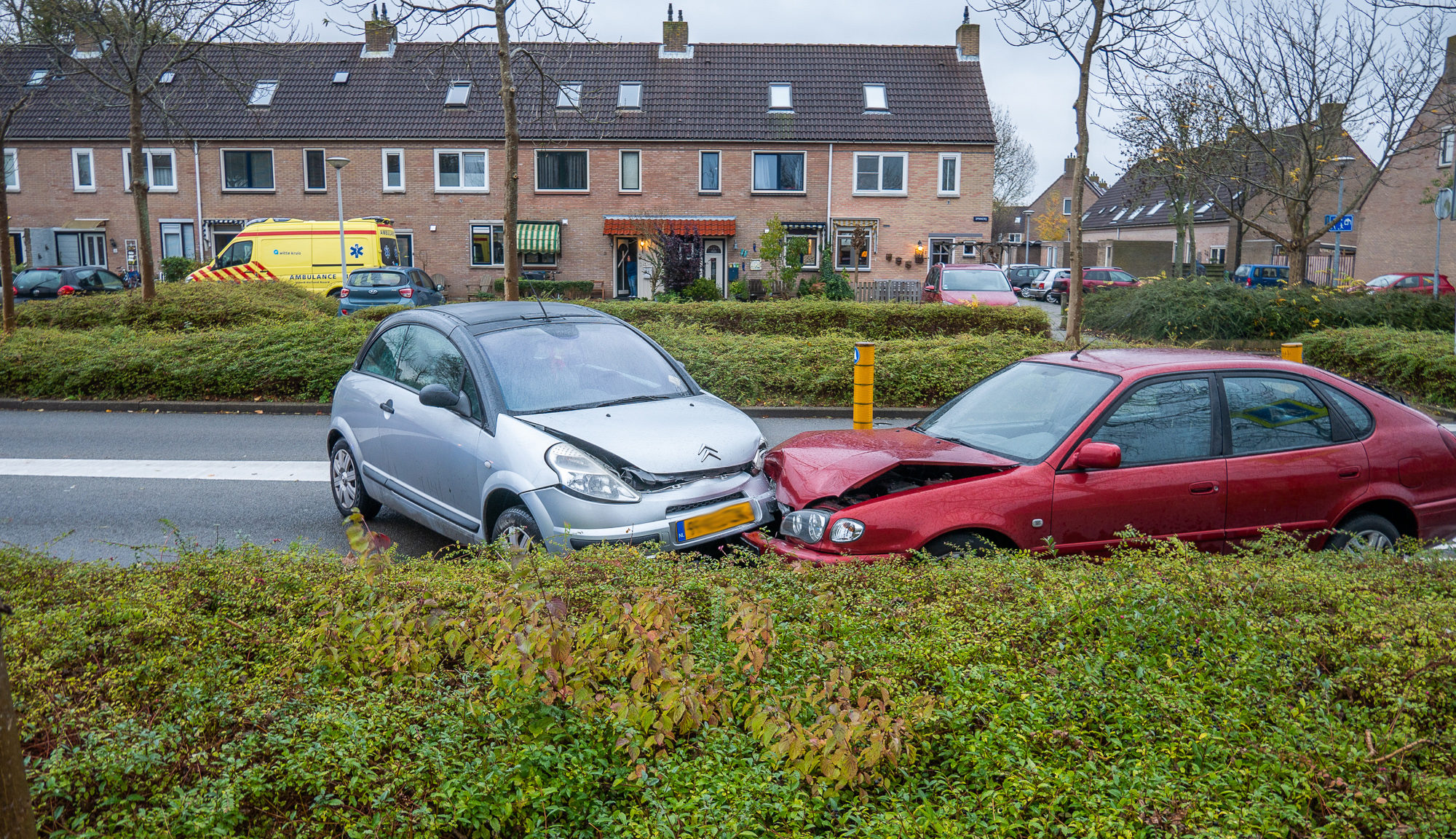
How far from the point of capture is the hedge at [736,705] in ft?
9.18

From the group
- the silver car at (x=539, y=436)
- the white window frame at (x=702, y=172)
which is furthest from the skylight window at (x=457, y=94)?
the silver car at (x=539, y=436)

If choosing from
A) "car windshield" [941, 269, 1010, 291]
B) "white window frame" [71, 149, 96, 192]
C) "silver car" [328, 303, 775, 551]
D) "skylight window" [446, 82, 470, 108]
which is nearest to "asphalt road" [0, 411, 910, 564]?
"silver car" [328, 303, 775, 551]

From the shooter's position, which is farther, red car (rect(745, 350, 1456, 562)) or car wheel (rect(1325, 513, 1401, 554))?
car wheel (rect(1325, 513, 1401, 554))

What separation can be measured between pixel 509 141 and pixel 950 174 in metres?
25.6

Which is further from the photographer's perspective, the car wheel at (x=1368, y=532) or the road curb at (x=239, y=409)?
the road curb at (x=239, y=409)

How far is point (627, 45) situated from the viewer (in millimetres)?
39562

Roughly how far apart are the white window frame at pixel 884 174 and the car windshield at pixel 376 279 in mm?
18331

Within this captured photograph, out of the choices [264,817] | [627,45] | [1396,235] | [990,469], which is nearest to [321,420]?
[990,469]

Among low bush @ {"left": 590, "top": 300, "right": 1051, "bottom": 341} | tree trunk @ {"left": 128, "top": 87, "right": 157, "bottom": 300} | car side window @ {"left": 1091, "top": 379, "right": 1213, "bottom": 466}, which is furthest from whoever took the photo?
low bush @ {"left": 590, "top": 300, "right": 1051, "bottom": 341}

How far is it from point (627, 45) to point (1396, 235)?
35.3 metres

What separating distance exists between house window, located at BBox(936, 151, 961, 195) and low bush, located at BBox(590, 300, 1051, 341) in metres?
19.9

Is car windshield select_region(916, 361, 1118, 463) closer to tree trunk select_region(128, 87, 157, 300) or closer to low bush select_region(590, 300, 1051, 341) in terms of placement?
low bush select_region(590, 300, 1051, 341)

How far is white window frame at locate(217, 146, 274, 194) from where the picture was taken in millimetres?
37625

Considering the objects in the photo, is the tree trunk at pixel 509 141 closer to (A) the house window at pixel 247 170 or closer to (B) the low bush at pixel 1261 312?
(B) the low bush at pixel 1261 312
